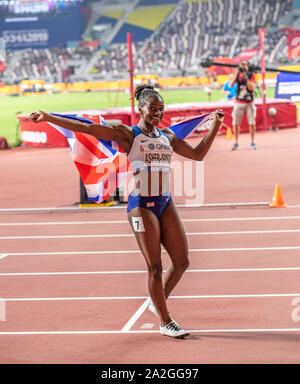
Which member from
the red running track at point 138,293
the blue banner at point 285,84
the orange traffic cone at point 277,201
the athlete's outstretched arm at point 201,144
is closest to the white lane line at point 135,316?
the red running track at point 138,293

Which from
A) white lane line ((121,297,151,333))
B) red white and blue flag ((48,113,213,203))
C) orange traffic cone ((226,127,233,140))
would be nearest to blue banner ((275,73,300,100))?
orange traffic cone ((226,127,233,140))

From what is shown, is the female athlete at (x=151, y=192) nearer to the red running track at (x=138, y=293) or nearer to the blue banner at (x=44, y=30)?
the red running track at (x=138, y=293)

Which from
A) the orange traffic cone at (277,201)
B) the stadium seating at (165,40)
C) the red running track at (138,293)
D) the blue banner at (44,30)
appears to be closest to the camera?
the red running track at (138,293)

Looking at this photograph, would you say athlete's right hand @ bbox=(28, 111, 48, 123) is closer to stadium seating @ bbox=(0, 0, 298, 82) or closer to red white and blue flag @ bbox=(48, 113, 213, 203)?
red white and blue flag @ bbox=(48, 113, 213, 203)

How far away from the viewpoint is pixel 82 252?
30.2ft

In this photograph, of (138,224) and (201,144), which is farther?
(201,144)

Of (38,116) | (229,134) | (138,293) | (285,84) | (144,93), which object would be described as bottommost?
(229,134)

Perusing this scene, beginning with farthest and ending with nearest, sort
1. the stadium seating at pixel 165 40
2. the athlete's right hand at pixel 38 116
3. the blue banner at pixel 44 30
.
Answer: the blue banner at pixel 44 30 → the stadium seating at pixel 165 40 → the athlete's right hand at pixel 38 116

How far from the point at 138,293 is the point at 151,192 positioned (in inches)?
64.9

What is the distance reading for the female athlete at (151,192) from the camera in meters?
5.79

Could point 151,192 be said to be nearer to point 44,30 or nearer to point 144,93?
point 144,93

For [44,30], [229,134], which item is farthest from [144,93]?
[44,30]

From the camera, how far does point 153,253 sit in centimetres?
578

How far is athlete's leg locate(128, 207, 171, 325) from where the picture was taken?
18.9 ft
